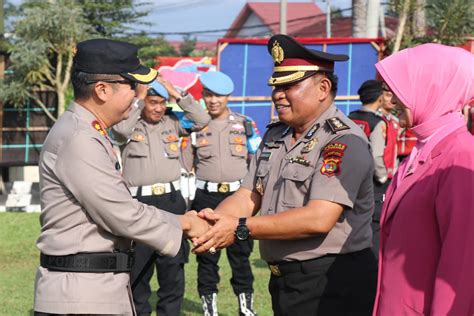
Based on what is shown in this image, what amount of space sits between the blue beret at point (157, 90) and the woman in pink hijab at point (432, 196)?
4027 mm

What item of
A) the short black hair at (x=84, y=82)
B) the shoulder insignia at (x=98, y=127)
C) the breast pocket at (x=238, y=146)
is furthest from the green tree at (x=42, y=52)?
the shoulder insignia at (x=98, y=127)

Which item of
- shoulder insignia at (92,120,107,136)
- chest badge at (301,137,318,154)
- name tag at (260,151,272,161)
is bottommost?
name tag at (260,151,272,161)

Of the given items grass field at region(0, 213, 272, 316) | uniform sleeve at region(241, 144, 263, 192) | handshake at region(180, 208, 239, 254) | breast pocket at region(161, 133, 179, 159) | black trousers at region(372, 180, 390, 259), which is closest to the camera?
handshake at region(180, 208, 239, 254)

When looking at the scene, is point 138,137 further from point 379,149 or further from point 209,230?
point 209,230

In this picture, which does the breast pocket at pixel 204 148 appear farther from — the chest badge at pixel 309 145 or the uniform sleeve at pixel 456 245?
the uniform sleeve at pixel 456 245

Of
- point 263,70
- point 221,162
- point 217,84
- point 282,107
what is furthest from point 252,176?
point 263,70

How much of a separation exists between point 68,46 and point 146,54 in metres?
10.5

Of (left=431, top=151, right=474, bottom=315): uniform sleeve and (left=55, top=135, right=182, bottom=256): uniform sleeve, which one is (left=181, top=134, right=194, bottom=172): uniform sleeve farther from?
(left=431, top=151, right=474, bottom=315): uniform sleeve

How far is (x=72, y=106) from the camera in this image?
3.84 m

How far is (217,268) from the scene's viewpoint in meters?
7.52

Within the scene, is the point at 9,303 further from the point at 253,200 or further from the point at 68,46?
the point at 68,46

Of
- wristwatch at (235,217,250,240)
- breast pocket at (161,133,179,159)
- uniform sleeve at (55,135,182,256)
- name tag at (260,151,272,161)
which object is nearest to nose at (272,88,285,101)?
name tag at (260,151,272,161)

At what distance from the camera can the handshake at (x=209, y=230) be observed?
4.16m

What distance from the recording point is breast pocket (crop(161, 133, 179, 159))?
7.14 m
